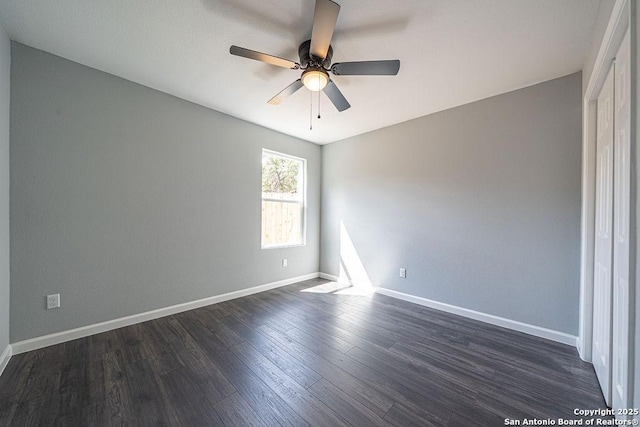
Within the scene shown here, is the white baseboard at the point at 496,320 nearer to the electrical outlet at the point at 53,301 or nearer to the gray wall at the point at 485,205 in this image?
the gray wall at the point at 485,205

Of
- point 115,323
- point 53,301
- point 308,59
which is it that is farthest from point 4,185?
point 308,59

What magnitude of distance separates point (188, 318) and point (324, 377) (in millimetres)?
1754

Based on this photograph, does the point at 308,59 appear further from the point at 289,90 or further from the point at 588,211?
the point at 588,211

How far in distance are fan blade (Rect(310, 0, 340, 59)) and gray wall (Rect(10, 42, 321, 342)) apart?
1.97 metres

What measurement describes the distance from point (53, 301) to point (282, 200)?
273 centimetres

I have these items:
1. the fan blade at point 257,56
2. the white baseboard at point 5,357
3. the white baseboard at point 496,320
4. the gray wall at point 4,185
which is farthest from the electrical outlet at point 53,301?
the white baseboard at point 496,320

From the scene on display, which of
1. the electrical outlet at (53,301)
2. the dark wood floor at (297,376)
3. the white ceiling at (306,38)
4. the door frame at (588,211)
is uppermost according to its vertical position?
the white ceiling at (306,38)

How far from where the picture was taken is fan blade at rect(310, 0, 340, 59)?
1322 millimetres

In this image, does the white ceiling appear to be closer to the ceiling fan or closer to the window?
the ceiling fan

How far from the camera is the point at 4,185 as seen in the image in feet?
5.87

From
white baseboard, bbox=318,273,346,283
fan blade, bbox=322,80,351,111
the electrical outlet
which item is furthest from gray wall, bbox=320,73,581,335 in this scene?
the electrical outlet

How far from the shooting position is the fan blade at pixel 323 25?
132 cm

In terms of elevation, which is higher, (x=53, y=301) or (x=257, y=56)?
(x=257, y=56)

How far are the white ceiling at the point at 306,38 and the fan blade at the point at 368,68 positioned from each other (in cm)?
25
